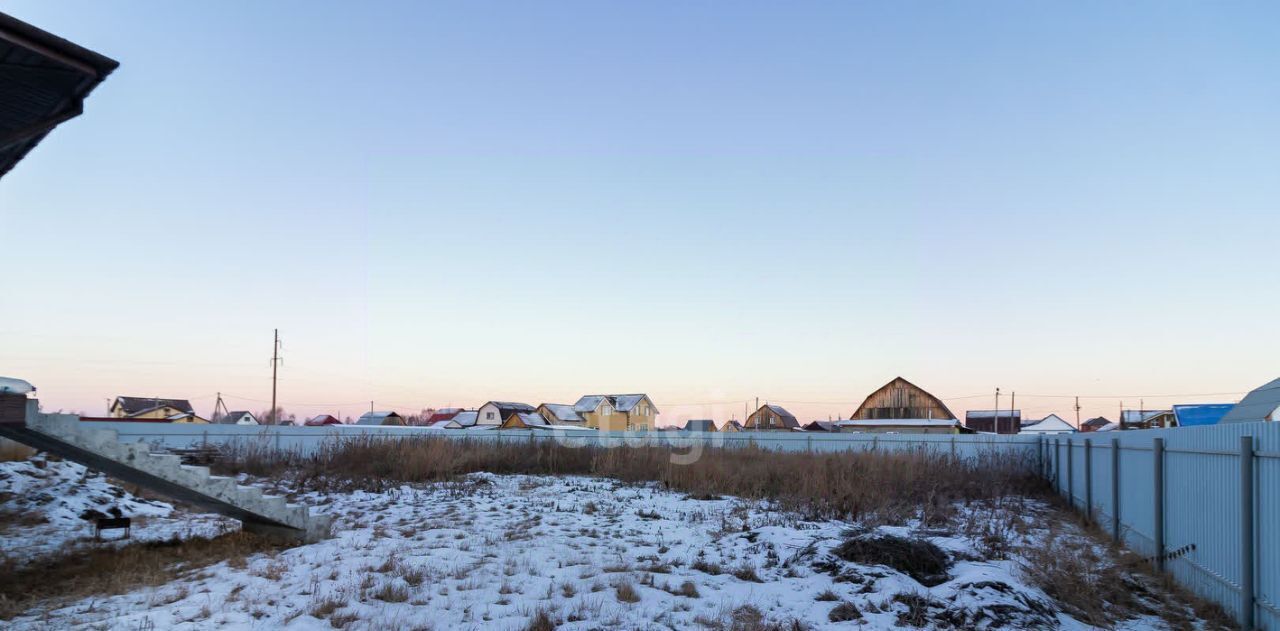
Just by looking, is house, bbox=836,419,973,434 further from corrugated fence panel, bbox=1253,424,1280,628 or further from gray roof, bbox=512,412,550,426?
corrugated fence panel, bbox=1253,424,1280,628

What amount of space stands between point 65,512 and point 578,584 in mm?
8936

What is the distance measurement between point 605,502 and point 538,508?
139 centimetres

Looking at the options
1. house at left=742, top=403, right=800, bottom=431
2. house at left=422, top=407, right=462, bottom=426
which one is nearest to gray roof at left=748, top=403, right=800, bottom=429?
house at left=742, top=403, right=800, bottom=431

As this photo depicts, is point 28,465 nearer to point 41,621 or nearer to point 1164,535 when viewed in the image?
point 41,621

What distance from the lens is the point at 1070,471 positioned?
15188mm

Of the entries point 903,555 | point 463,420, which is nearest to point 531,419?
point 463,420

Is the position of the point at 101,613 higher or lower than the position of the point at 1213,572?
lower

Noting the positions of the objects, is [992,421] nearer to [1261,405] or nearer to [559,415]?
[559,415]

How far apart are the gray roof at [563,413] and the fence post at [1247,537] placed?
193 ft

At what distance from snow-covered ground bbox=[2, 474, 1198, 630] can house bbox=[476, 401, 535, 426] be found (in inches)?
2049

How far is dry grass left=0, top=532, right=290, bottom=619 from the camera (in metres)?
7.38

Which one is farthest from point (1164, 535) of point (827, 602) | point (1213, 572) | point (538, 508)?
point (538, 508)

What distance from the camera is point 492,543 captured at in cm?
941

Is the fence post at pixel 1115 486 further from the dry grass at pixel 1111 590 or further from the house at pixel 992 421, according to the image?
the house at pixel 992 421
